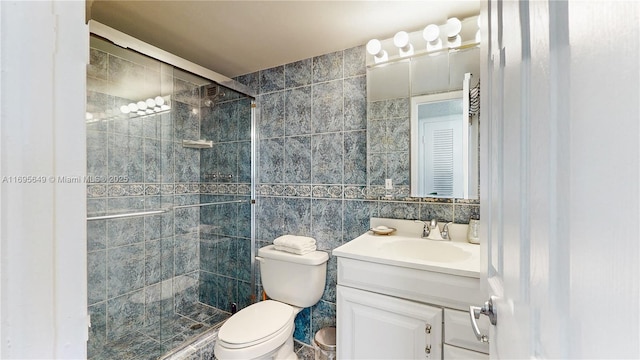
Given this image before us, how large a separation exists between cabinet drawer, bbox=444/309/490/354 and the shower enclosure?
1.55 meters

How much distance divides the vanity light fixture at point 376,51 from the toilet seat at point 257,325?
167 centimetres

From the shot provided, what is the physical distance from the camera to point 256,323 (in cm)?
150

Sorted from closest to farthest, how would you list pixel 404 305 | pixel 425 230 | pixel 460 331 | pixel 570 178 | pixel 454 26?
pixel 570 178 → pixel 460 331 → pixel 404 305 → pixel 454 26 → pixel 425 230

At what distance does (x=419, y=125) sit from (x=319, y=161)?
0.70m

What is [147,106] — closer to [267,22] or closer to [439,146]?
[267,22]

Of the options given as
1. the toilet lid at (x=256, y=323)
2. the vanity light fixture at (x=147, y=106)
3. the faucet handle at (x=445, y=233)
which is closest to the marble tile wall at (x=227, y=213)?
the vanity light fixture at (x=147, y=106)

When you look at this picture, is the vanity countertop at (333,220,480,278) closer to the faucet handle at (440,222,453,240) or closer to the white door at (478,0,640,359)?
the faucet handle at (440,222,453,240)

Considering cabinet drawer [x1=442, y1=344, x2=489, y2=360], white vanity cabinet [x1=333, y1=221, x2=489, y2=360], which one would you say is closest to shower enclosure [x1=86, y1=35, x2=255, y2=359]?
white vanity cabinet [x1=333, y1=221, x2=489, y2=360]

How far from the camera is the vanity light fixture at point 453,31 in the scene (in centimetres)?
146

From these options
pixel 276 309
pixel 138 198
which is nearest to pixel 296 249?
pixel 276 309

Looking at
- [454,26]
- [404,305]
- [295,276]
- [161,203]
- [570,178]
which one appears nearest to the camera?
[570,178]

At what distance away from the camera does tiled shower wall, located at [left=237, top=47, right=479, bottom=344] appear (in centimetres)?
179

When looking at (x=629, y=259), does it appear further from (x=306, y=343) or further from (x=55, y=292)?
(x=306, y=343)

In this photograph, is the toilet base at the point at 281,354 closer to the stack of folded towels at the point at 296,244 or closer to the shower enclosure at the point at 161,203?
the stack of folded towels at the point at 296,244
